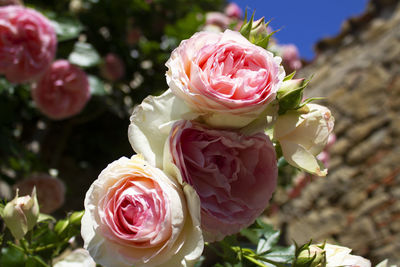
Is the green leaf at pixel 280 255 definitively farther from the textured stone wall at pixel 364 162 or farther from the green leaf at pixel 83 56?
the textured stone wall at pixel 364 162

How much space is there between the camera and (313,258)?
52 centimetres

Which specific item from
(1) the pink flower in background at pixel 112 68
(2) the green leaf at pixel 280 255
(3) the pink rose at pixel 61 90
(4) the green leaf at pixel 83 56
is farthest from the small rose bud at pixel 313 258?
(1) the pink flower in background at pixel 112 68

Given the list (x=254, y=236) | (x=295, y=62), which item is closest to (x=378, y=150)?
(x=295, y=62)

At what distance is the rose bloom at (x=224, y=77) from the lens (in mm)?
460

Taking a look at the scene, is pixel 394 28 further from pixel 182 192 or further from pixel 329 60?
pixel 182 192

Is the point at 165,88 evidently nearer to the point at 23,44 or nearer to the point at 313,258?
the point at 23,44

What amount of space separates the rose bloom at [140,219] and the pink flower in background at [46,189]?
797 mm

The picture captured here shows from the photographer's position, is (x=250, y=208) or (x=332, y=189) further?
(x=332, y=189)

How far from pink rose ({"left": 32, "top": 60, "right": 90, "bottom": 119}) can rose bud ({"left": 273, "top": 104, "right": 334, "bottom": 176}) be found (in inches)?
37.7

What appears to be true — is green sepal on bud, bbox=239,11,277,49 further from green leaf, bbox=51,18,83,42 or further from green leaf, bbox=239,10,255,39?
green leaf, bbox=51,18,83,42

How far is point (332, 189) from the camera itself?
2719 mm

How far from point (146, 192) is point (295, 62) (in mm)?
2023

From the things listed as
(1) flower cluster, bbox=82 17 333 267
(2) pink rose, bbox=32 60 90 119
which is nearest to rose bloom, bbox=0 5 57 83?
(2) pink rose, bbox=32 60 90 119

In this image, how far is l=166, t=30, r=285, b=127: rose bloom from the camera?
18.1 inches
